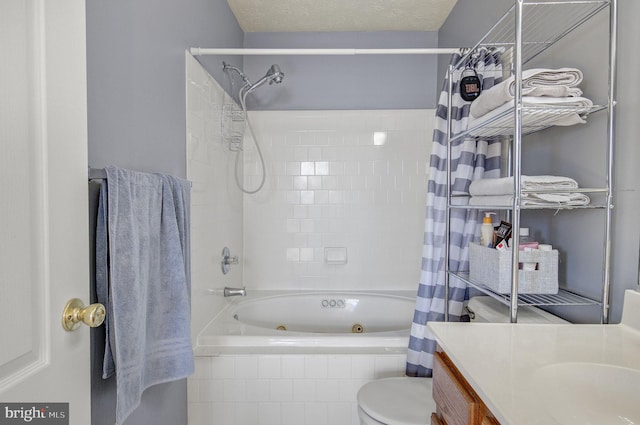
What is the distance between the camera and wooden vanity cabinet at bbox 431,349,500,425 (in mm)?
→ 705

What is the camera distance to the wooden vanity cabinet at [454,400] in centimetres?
70

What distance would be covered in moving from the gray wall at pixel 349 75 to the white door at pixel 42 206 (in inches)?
81.1

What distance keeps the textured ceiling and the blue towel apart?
1626 mm

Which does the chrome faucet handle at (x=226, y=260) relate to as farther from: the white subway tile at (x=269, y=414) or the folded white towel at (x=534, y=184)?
the folded white towel at (x=534, y=184)

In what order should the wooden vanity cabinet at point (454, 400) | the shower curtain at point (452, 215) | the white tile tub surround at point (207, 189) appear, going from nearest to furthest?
the wooden vanity cabinet at point (454, 400) → the shower curtain at point (452, 215) → the white tile tub surround at point (207, 189)

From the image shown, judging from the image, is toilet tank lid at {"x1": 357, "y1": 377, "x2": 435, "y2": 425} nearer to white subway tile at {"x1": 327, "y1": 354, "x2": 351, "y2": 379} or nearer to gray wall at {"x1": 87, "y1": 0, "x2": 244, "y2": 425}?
white subway tile at {"x1": 327, "y1": 354, "x2": 351, "y2": 379}

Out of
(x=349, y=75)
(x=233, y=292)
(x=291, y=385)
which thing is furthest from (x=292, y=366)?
(x=349, y=75)

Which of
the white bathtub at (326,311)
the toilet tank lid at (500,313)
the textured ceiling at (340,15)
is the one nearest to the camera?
the toilet tank lid at (500,313)

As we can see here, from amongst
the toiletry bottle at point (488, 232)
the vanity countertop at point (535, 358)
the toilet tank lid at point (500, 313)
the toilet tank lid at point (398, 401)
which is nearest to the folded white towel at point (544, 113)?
the toiletry bottle at point (488, 232)

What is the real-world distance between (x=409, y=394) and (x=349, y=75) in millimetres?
2227

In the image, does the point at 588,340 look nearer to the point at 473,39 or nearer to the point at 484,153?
the point at 484,153

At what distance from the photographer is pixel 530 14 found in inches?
56.6

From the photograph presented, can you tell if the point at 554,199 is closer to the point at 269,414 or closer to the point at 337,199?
the point at 269,414

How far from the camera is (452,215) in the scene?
164cm
